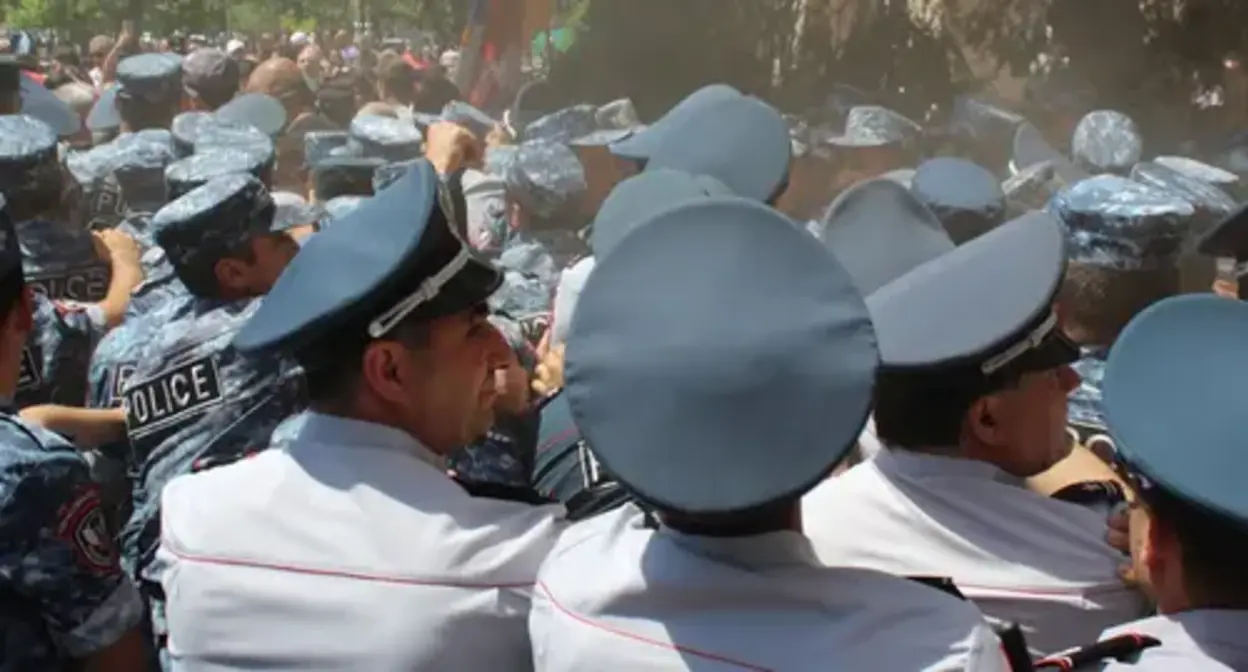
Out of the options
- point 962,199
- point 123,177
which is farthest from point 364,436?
point 123,177

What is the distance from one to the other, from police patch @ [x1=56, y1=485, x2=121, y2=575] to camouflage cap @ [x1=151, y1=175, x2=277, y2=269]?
984 millimetres

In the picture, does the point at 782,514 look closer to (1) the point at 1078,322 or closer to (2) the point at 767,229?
(2) the point at 767,229

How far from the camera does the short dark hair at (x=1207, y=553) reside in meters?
1.49

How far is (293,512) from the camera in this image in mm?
1780

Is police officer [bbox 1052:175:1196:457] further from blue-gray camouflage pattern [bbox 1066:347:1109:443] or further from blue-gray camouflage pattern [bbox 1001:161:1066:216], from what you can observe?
blue-gray camouflage pattern [bbox 1001:161:1066:216]

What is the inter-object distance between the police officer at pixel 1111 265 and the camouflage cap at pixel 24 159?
2972 mm

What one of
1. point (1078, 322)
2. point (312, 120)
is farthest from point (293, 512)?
point (312, 120)

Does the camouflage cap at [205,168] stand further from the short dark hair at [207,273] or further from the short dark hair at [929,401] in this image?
the short dark hair at [929,401]

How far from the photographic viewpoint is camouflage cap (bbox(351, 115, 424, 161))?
6664 mm

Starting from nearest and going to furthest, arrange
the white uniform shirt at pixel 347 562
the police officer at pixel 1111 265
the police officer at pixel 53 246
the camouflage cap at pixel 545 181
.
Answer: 1. the white uniform shirt at pixel 347 562
2. the police officer at pixel 1111 265
3. the police officer at pixel 53 246
4. the camouflage cap at pixel 545 181

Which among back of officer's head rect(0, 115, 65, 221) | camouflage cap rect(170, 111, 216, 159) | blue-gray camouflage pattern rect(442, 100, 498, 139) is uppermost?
back of officer's head rect(0, 115, 65, 221)

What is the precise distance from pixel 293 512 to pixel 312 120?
22.6 ft

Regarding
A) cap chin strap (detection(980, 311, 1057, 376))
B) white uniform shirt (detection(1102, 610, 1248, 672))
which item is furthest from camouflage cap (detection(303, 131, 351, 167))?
white uniform shirt (detection(1102, 610, 1248, 672))

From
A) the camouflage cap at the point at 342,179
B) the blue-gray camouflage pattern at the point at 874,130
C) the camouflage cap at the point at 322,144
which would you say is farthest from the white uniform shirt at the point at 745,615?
the camouflage cap at the point at 322,144
